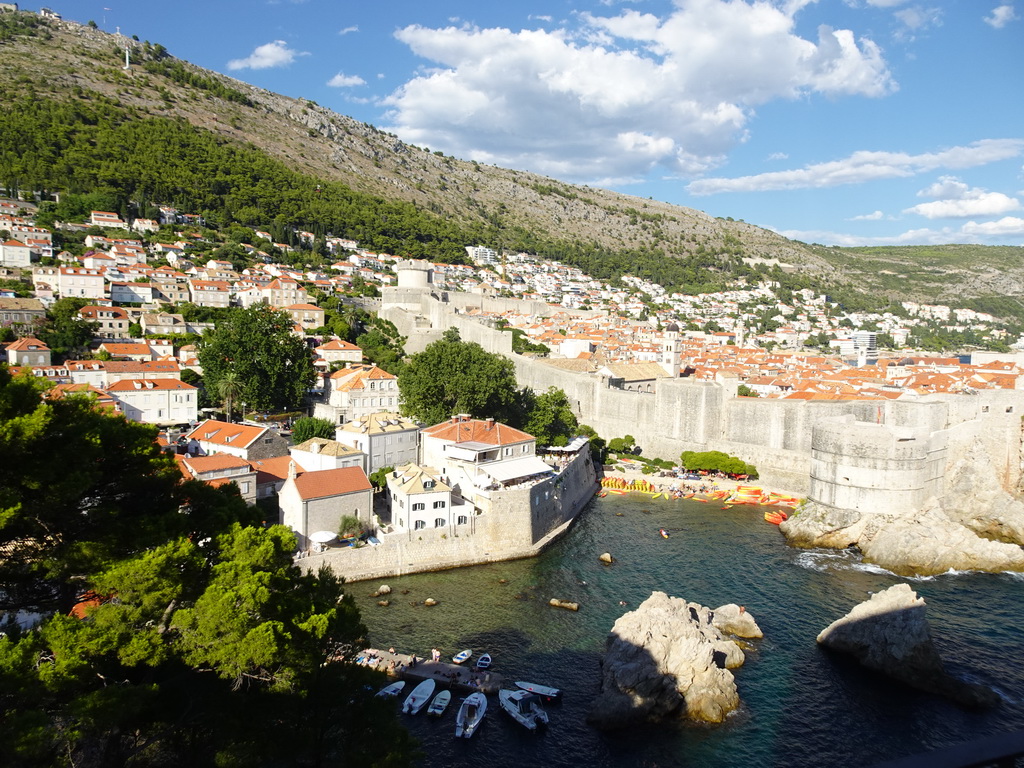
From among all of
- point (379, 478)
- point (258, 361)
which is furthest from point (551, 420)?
point (258, 361)

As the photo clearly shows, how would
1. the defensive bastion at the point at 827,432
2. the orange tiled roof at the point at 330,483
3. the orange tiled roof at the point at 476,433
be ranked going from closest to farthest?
the orange tiled roof at the point at 330,483, the defensive bastion at the point at 827,432, the orange tiled roof at the point at 476,433

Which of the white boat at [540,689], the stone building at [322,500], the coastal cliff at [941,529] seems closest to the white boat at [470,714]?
the white boat at [540,689]

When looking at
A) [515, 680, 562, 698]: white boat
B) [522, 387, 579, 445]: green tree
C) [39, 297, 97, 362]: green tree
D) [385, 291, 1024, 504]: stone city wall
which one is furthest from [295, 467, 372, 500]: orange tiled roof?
[39, 297, 97, 362]: green tree

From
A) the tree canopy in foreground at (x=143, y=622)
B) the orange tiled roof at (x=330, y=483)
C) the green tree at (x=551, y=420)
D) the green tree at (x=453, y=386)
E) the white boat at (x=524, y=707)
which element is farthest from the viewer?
the green tree at (x=551, y=420)

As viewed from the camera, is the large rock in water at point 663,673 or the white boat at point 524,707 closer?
the white boat at point 524,707

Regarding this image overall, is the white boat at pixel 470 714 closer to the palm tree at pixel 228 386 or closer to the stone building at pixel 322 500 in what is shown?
the stone building at pixel 322 500

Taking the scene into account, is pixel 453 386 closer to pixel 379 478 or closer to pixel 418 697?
pixel 379 478
